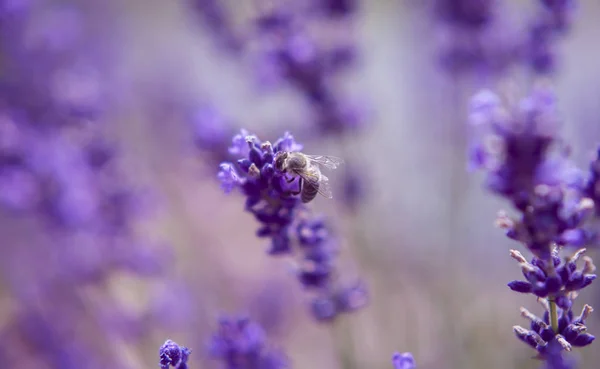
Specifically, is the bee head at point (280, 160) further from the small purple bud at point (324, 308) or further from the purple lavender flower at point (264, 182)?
the small purple bud at point (324, 308)

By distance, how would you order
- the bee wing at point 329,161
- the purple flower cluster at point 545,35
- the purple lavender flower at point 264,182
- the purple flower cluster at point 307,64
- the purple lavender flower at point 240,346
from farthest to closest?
the purple flower cluster at point 307,64 → the purple flower cluster at point 545,35 → the bee wing at point 329,161 → the purple lavender flower at point 240,346 → the purple lavender flower at point 264,182

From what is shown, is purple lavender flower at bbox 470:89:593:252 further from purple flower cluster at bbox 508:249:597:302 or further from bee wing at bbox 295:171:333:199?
bee wing at bbox 295:171:333:199

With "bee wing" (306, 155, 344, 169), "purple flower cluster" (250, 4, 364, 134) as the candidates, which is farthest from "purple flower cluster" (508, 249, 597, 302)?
"purple flower cluster" (250, 4, 364, 134)

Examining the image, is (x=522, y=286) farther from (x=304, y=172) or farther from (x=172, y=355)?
(x=172, y=355)

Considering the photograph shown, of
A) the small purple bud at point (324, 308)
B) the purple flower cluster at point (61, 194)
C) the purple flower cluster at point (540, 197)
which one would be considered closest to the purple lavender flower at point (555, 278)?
the purple flower cluster at point (540, 197)

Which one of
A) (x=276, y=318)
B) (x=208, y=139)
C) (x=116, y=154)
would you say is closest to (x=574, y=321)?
(x=208, y=139)

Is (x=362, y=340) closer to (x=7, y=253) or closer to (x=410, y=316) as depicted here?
(x=410, y=316)
